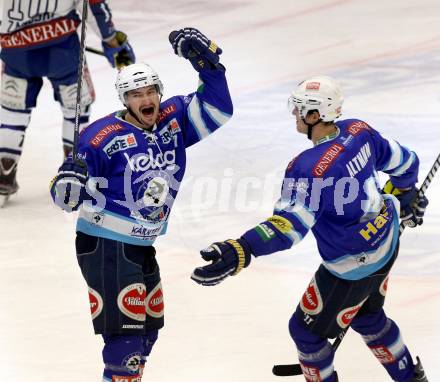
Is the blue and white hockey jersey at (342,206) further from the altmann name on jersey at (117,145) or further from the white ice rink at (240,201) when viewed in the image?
the white ice rink at (240,201)

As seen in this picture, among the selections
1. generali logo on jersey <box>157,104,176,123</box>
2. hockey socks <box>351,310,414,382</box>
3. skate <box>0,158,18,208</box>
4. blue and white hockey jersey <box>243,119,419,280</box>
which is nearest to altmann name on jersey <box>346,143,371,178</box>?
blue and white hockey jersey <box>243,119,419,280</box>

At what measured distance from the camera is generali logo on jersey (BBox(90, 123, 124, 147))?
495 cm

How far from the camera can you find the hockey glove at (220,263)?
4480 mm

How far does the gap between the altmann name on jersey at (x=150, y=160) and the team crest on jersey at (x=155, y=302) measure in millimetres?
518

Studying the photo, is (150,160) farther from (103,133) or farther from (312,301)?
(312,301)

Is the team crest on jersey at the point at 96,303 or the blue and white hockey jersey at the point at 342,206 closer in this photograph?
the blue and white hockey jersey at the point at 342,206

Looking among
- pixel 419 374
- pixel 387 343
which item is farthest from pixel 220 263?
pixel 419 374

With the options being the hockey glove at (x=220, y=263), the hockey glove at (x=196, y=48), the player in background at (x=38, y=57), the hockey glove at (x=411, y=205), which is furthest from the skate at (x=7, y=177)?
the hockey glove at (x=220, y=263)

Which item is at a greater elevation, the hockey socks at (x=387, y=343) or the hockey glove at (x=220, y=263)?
the hockey glove at (x=220, y=263)

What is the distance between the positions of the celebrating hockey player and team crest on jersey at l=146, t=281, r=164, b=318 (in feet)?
0.41

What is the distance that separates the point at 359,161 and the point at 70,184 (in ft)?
3.54

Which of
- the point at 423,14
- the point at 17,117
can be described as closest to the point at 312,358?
the point at 17,117

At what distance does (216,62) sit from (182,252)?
197 cm

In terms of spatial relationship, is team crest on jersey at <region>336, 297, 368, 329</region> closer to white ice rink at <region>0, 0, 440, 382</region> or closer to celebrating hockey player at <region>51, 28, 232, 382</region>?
white ice rink at <region>0, 0, 440, 382</region>
